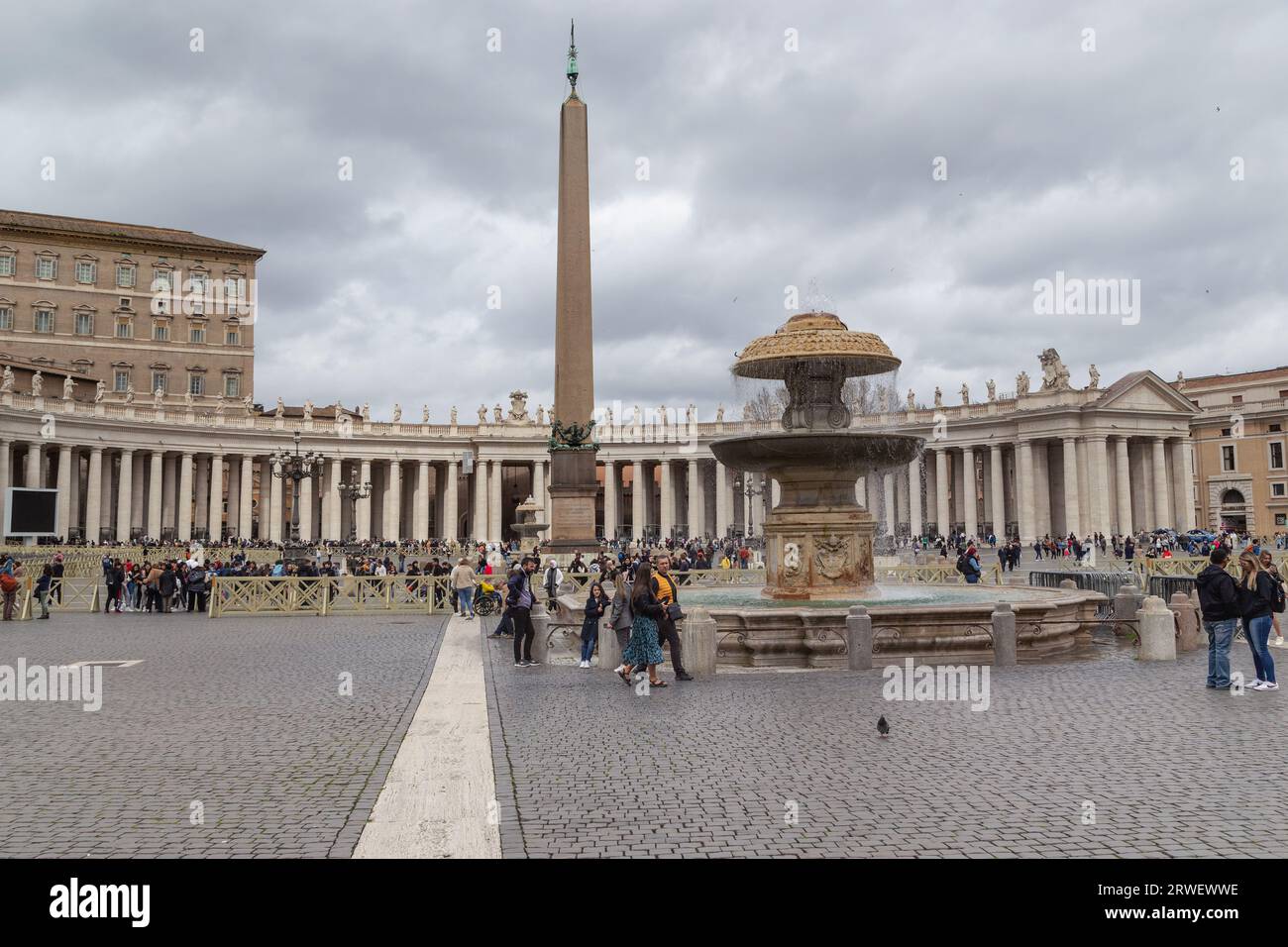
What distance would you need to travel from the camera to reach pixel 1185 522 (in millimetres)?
69062

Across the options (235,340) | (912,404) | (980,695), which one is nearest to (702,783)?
(980,695)

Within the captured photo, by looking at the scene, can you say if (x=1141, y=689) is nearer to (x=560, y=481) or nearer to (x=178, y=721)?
(x=178, y=721)

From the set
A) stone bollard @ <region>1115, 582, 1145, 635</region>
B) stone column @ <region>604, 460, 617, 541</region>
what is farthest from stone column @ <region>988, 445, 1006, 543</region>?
stone bollard @ <region>1115, 582, 1145, 635</region>

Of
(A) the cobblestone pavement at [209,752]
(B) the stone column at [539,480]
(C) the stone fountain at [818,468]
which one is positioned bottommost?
(A) the cobblestone pavement at [209,752]

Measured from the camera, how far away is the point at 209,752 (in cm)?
800

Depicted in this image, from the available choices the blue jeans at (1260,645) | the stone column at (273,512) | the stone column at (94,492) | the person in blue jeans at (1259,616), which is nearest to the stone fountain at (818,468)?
the person in blue jeans at (1259,616)

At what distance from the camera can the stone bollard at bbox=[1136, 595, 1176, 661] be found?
1312cm

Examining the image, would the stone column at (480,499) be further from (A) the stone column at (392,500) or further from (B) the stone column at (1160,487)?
(B) the stone column at (1160,487)

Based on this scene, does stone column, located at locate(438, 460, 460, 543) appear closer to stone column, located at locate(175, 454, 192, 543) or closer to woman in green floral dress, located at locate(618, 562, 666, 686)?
stone column, located at locate(175, 454, 192, 543)

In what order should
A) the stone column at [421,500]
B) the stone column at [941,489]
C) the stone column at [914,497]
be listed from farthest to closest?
the stone column at [421,500]
the stone column at [914,497]
the stone column at [941,489]

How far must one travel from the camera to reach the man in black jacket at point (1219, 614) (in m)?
10.6

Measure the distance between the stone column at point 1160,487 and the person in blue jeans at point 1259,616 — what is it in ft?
208

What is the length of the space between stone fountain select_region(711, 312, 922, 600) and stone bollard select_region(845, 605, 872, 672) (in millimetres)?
4308

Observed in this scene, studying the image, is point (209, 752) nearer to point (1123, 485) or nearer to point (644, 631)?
point (644, 631)
